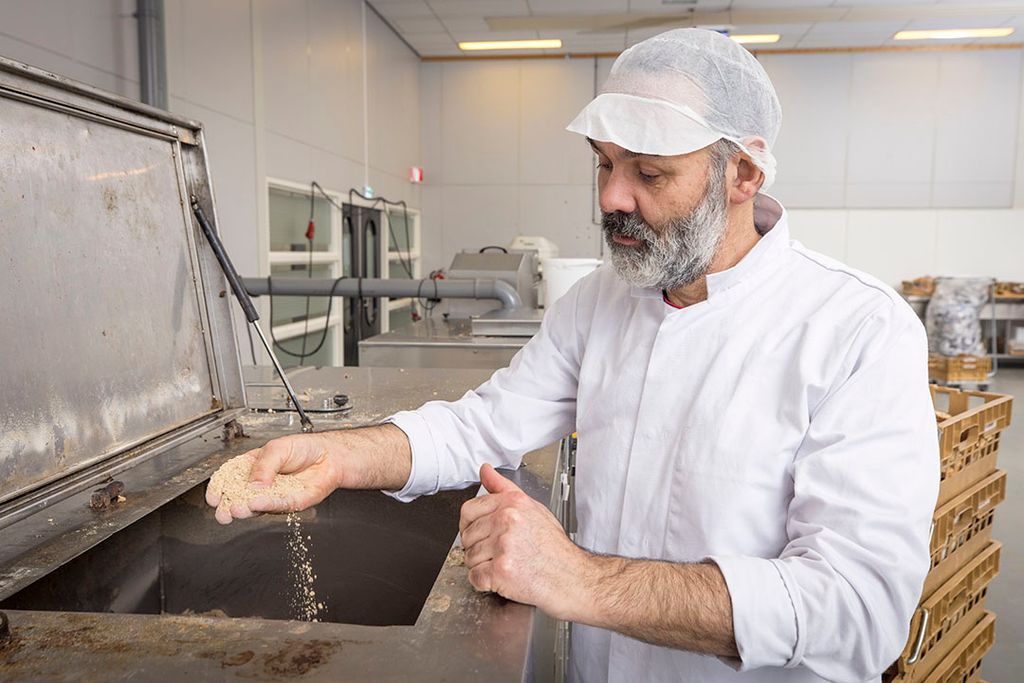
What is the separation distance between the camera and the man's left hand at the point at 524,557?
0.86 metres

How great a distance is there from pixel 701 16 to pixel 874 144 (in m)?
2.71

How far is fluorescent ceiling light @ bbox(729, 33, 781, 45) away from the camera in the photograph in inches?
267

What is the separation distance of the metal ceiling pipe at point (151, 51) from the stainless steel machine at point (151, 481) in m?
1.85

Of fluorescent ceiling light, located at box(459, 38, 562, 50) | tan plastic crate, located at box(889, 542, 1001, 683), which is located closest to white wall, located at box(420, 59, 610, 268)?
fluorescent ceiling light, located at box(459, 38, 562, 50)

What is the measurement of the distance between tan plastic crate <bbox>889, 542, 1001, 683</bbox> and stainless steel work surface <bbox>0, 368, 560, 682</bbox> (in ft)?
3.29

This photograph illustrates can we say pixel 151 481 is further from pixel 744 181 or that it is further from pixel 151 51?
pixel 151 51

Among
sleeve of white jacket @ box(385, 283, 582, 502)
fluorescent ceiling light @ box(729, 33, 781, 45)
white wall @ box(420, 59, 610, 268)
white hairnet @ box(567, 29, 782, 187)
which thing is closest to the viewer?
white hairnet @ box(567, 29, 782, 187)

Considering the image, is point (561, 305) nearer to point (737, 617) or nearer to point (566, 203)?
point (737, 617)

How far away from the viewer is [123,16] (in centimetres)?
296

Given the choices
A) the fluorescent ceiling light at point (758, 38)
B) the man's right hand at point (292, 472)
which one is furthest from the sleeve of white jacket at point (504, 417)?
the fluorescent ceiling light at point (758, 38)

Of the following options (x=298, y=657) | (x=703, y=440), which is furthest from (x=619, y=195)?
(x=298, y=657)

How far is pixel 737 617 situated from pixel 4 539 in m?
0.91

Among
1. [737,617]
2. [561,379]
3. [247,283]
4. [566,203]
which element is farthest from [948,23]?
[737,617]

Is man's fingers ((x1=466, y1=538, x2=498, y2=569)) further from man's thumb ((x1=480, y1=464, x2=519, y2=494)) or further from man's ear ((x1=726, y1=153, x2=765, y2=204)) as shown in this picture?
man's ear ((x1=726, y1=153, x2=765, y2=204))
